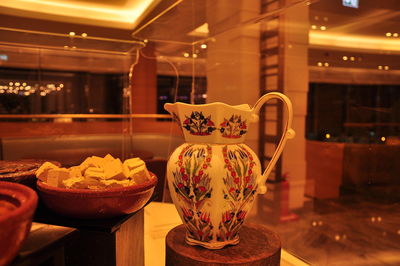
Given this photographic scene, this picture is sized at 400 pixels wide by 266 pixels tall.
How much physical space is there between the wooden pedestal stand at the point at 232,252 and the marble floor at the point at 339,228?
1.26 meters

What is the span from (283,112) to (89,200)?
2.05 metres

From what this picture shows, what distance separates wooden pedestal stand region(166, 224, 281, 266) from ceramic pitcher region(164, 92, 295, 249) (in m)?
0.02

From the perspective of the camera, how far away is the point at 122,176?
1.92ft

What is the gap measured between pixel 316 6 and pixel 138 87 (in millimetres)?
3820

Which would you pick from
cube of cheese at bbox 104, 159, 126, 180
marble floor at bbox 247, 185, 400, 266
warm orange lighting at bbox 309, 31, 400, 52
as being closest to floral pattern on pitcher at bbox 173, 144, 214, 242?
cube of cheese at bbox 104, 159, 126, 180

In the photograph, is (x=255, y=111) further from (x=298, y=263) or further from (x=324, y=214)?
(x=324, y=214)

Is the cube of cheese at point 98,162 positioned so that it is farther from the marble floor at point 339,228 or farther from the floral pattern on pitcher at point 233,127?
the marble floor at point 339,228

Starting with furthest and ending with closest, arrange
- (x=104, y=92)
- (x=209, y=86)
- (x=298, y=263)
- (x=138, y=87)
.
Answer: (x=104, y=92)
(x=138, y=87)
(x=209, y=86)
(x=298, y=263)

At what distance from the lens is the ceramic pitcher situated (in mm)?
593

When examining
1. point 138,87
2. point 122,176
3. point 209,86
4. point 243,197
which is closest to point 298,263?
point 243,197

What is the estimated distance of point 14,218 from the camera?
343 millimetres

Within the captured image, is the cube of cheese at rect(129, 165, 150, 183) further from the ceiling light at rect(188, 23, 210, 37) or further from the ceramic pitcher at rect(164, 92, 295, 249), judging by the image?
the ceiling light at rect(188, 23, 210, 37)

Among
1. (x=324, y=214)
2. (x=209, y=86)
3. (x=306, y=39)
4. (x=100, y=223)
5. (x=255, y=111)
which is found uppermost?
(x=306, y=39)

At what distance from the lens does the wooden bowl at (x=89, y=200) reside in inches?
20.3
